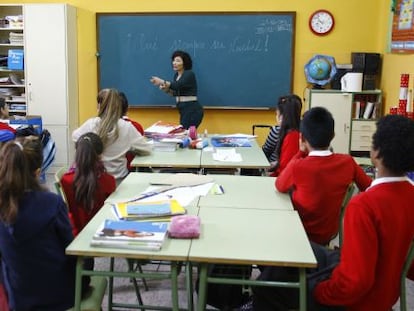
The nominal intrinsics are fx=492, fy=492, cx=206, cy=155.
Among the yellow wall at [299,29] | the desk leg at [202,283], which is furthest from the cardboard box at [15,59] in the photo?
the desk leg at [202,283]

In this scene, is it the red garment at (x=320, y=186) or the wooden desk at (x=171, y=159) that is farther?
the wooden desk at (x=171, y=159)

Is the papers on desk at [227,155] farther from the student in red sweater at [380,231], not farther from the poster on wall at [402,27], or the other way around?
the poster on wall at [402,27]

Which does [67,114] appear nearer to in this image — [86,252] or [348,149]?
[348,149]

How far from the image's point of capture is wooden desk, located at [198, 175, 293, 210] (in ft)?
8.12

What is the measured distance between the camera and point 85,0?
609 cm

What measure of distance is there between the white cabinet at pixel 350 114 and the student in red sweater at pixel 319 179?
10.0 feet

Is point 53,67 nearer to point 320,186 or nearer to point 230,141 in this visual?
point 230,141

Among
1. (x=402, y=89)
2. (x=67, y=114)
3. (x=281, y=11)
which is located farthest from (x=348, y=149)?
(x=67, y=114)

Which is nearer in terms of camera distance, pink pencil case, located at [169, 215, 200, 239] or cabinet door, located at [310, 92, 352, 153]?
pink pencil case, located at [169, 215, 200, 239]

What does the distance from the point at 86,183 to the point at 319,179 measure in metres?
1.22

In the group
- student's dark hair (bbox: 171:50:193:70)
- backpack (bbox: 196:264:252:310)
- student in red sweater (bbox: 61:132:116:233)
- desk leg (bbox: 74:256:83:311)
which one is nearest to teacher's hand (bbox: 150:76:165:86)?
student's dark hair (bbox: 171:50:193:70)

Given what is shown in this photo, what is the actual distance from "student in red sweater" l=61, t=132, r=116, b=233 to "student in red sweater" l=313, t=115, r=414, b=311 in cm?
133

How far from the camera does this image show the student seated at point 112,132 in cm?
340

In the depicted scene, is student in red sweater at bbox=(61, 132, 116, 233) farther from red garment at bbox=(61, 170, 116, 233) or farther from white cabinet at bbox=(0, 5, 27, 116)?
white cabinet at bbox=(0, 5, 27, 116)
